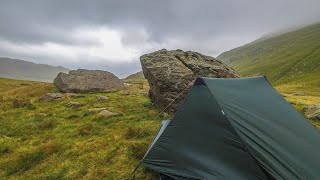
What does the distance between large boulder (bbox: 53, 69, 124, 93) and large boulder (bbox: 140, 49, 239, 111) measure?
12.1 m

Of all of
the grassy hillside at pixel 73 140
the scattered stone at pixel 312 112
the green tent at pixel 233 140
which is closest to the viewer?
the green tent at pixel 233 140

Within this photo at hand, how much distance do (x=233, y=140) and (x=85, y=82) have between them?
2868 cm

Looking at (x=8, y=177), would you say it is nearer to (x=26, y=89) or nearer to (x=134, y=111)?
(x=134, y=111)

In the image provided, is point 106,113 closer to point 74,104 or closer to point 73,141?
point 74,104

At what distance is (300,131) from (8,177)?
38.9 ft

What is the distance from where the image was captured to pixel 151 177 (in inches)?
486

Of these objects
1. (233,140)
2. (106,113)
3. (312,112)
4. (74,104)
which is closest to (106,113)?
(106,113)

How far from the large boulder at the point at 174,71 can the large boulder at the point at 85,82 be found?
1213 centimetres

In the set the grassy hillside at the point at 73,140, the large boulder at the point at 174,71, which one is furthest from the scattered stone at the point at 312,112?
the grassy hillside at the point at 73,140

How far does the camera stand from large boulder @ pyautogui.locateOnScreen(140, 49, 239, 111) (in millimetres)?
23031

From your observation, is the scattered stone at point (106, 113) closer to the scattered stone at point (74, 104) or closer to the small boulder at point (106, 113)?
the small boulder at point (106, 113)

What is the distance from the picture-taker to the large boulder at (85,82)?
36.1 metres

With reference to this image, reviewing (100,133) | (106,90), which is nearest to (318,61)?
(106,90)

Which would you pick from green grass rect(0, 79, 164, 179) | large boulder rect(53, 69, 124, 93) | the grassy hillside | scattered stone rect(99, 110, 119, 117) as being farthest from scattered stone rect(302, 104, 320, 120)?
large boulder rect(53, 69, 124, 93)
